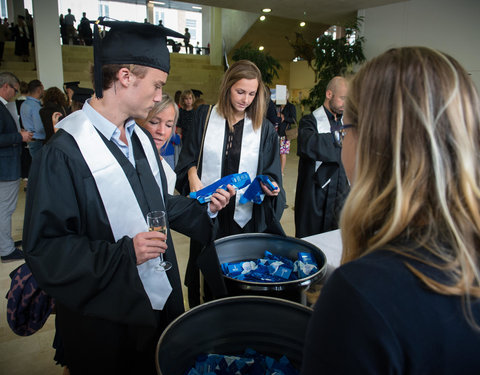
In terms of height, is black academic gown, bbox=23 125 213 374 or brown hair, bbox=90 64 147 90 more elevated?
brown hair, bbox=90 64 147 90

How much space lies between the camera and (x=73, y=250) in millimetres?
1088

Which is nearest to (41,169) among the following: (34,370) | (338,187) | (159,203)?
(159,203)

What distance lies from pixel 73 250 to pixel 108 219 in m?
0.17

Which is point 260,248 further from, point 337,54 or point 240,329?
point 337,54

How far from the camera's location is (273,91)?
18.5ft

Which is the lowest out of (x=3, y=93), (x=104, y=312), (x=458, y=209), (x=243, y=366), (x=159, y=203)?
(x=243, y=366)

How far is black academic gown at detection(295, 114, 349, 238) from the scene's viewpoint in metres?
2.69

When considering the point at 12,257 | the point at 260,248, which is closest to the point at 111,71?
the point at 260,248

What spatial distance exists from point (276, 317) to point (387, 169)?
66cm

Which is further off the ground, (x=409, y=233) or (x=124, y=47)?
(x=124, y=47)

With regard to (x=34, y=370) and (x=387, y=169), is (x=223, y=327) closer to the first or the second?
(x=387, y=169)

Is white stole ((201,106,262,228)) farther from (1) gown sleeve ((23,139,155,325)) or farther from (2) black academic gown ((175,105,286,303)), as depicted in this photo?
(1) gown sleeve ((23,139,155,325))

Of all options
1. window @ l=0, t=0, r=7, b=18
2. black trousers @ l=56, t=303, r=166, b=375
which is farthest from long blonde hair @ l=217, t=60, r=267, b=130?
window @ l=0, t=0, r=7, b=18

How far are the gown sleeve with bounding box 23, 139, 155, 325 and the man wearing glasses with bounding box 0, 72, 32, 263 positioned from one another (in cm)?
264
